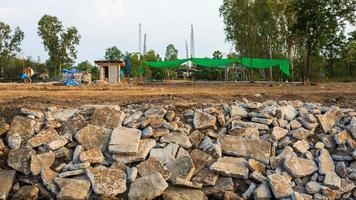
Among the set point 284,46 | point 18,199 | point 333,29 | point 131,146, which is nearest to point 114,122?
point 131,146

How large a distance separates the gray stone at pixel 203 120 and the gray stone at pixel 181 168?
74cm

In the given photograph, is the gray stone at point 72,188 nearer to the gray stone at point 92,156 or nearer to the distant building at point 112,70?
the gray stone at point 92,156

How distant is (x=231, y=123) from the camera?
20.9ft

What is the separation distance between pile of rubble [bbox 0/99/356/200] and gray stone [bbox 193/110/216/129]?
15 mm

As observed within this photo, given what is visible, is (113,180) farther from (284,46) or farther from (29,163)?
(284,46)

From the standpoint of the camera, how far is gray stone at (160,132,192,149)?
5.88m

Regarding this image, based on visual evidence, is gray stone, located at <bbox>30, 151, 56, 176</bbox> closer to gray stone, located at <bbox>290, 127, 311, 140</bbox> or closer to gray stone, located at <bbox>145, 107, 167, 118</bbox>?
gray stone, located at <bbox>145, 107, 167, 118</bbox>

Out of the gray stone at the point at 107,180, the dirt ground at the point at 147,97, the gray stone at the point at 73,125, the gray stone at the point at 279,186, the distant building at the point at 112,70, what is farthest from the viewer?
the distant building at the point at 112,70

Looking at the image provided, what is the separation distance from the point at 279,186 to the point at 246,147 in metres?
0.86

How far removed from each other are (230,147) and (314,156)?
125 cm

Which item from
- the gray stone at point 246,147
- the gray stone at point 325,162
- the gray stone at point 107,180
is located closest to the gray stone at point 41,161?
the gray stone at point 107,180

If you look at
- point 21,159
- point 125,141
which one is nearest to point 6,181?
point 21,159

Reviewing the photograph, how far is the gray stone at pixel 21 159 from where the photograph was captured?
17.9 feet

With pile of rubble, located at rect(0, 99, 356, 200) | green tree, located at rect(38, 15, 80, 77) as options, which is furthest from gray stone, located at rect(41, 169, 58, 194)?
green tree, located at rect(38, 15, 80, 77)
